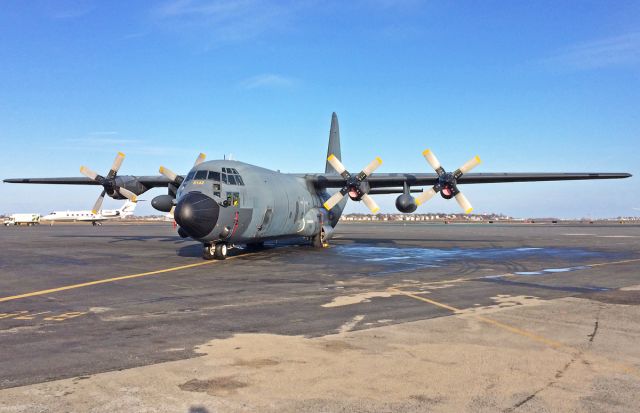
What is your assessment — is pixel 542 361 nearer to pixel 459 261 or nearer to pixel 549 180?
pixel 459 261

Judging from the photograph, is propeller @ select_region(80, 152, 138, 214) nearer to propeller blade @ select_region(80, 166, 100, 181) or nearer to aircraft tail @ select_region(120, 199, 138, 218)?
propeller blade @ select_region(80, 166, 100, 181)

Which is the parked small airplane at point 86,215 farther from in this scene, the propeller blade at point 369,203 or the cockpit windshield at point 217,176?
the cockpit windshield at point 217,176

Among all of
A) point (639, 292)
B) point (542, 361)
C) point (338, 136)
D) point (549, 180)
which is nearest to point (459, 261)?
point (639, 292)

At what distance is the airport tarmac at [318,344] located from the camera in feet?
16.9

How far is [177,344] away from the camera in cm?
733

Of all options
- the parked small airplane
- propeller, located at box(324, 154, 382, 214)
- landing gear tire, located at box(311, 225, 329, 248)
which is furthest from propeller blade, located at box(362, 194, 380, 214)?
the parked small airplane

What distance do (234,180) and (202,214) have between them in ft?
9.49

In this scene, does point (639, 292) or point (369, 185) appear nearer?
point (639, 292)

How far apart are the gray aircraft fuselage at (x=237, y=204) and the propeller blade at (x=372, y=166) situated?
155 inches

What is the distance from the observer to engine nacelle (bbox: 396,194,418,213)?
27516 mm

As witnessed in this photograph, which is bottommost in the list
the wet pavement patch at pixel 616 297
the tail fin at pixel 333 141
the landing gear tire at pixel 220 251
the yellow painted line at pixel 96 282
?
the yellow painted line at pixel 96 282

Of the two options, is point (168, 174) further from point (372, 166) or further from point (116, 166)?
point (372, 166)

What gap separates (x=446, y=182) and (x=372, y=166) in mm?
4279

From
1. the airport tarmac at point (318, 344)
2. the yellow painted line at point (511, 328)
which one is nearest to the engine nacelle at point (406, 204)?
the airport tarmac at point (318, 344)
